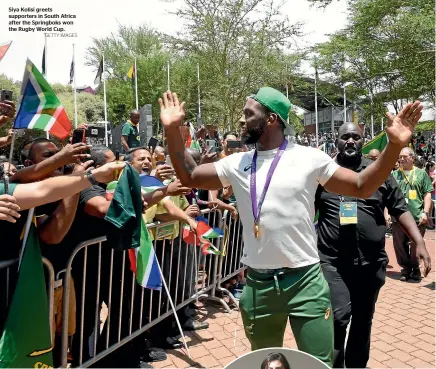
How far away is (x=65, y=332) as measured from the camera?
318 centimetres

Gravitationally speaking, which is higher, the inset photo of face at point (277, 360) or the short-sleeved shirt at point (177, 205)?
the short-sleeved shirt at point (177, 205)

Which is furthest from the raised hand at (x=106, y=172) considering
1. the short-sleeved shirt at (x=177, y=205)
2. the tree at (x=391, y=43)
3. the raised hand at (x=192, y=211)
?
the tree at (x=391, y=43)

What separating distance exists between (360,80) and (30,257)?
20.0 metres

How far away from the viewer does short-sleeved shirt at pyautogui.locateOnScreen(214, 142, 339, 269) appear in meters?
2.47

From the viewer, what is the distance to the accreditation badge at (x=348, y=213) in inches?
133

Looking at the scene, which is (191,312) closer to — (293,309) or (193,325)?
(193,325)

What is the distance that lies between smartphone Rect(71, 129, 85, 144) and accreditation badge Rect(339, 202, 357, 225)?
1953 millimetres

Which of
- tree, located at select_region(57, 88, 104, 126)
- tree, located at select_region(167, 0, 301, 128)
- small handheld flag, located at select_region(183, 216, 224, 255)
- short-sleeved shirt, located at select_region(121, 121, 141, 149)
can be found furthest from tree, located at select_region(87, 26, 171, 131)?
small handheld flag, located at select_region(183, 216, 224, 255)

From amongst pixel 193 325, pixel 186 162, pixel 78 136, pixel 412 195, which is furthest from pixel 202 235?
pixel 412 195

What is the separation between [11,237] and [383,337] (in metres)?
3.72

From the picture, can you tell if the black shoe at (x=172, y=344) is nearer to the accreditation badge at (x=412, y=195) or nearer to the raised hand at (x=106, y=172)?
the raised hand at (x=106, y=172)

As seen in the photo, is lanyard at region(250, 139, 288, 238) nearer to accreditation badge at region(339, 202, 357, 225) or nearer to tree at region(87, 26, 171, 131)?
accreditation badge at region(339, 202, 357, 225)

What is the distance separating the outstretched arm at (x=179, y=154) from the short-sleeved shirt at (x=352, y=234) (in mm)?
1151

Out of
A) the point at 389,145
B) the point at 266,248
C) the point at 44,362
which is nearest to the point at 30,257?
the point at 44,362
